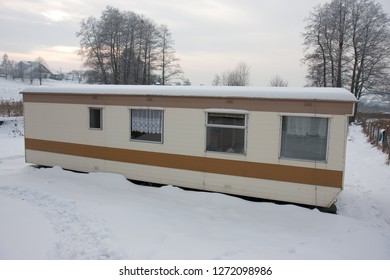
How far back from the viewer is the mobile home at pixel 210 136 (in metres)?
6.75

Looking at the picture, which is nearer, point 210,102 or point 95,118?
point 210,102

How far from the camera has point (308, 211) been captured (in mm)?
6621

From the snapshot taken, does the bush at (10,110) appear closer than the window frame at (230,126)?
No

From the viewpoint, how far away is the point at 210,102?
7.66m

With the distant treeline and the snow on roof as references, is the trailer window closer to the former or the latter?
the snow on roof

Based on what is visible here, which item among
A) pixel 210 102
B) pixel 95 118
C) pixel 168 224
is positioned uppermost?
pixel 210 102

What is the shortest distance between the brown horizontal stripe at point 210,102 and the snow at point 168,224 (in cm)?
211

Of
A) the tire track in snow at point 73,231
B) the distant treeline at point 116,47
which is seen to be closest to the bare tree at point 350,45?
the distant treeline at point 116,47

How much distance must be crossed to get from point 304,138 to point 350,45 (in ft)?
87.2

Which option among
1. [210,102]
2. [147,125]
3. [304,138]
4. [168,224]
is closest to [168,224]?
[168,224]

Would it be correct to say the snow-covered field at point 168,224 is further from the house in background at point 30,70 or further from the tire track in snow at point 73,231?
the house in background at point 30,70

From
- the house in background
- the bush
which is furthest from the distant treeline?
the house in background

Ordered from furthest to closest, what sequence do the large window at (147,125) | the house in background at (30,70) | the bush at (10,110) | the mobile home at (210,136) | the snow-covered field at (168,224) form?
the house in background at (30,70) → the bush at (10,110) → the large window at (147,125) → the mobile home at (210,136) → the snow-covered field at (168,224)

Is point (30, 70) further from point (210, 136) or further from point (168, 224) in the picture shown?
point (168, 224)
